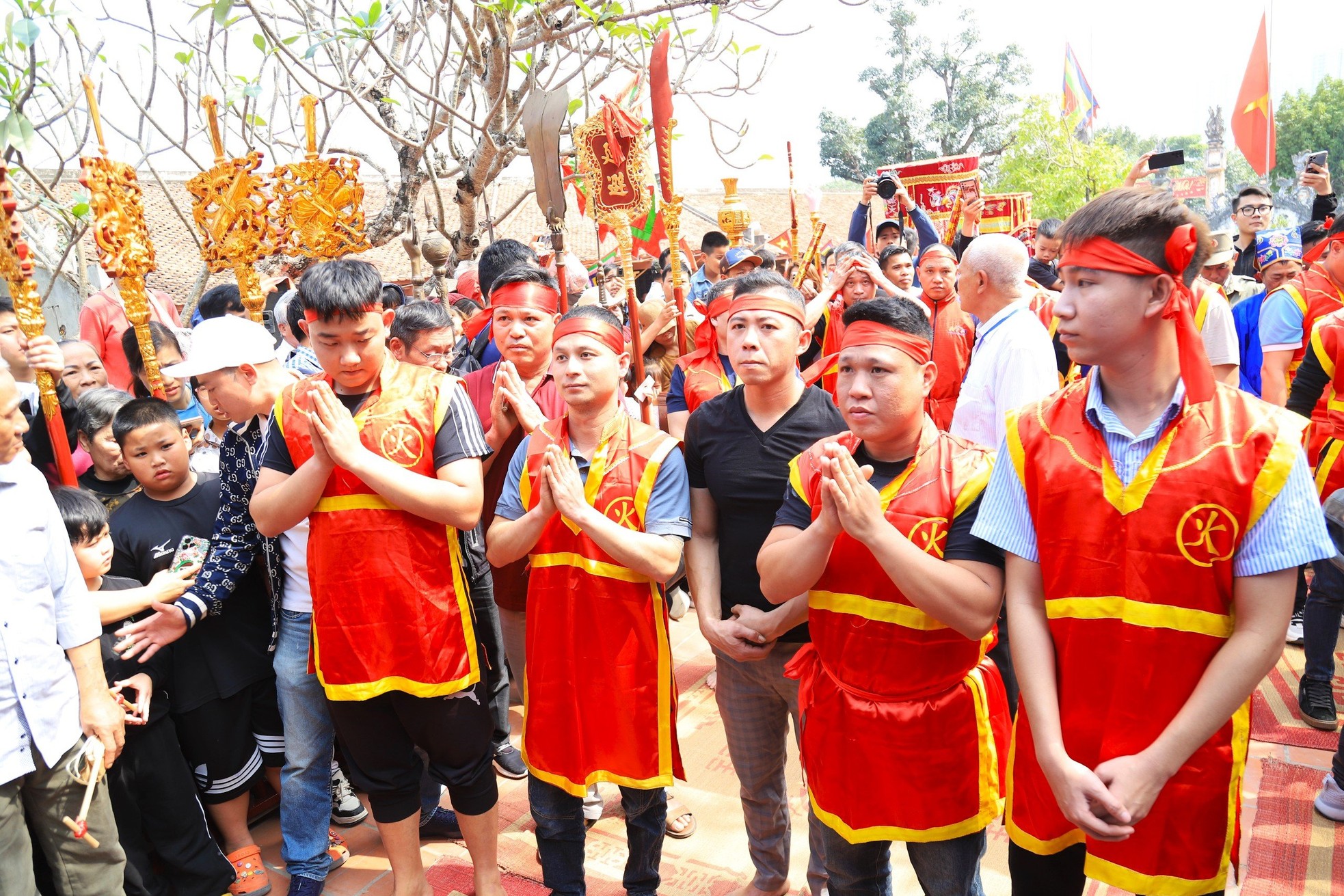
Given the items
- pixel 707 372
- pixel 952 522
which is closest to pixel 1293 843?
pixel 952 522

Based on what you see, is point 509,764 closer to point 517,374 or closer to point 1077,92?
point 517,374

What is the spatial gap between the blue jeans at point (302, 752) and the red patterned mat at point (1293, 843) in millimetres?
2910

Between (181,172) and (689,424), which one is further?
(181,172)

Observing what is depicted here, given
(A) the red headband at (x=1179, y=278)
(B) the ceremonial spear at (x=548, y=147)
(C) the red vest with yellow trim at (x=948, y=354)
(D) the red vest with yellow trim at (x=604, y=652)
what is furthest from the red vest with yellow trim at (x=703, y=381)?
(A) the red headband at (x=1179, y=278)

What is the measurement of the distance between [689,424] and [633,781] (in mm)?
1051

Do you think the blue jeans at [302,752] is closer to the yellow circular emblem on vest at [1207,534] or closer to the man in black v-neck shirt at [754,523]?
the man in black v-neck shirt at [754,523]

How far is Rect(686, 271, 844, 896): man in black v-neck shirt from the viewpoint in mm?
2564

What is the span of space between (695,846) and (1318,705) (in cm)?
264

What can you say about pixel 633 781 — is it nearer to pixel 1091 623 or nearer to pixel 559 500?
pixel 559 500

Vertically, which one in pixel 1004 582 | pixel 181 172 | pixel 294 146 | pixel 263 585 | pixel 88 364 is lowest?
pixel 263 585

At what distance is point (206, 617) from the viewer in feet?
9.57

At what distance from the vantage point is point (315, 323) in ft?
8.23

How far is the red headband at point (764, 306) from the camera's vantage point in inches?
103

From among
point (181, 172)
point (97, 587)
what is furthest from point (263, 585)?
point (181, 172)
